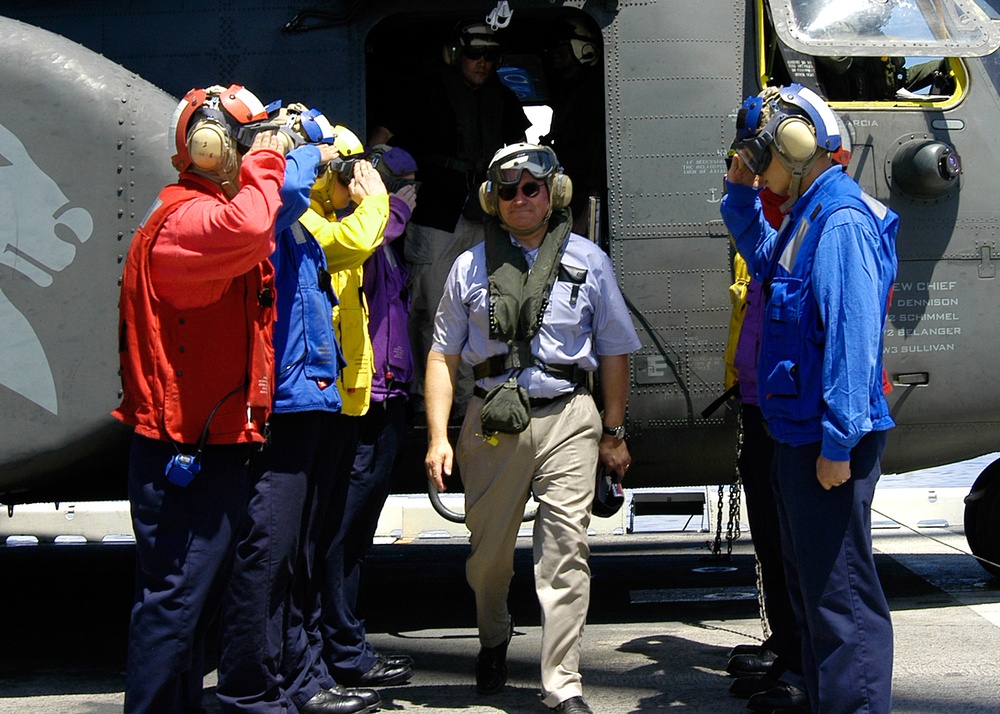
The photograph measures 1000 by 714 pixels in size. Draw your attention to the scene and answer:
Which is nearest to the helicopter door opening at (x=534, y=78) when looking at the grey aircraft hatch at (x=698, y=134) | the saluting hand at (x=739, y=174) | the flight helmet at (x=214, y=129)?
the grey aircraft hatch at (x=698, y=134)

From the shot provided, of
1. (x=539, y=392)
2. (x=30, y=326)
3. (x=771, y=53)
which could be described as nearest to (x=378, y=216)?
(x=539, y=392)

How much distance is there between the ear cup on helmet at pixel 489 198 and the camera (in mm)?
4523

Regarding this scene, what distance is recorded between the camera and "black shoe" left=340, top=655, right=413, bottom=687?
15.2ft

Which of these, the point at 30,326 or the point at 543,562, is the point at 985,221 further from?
the point at 30,326

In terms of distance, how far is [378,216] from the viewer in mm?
4250

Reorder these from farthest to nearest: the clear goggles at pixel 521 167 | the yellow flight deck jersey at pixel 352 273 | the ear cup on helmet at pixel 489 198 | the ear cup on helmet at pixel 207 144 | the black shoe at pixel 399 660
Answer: the black shoe at pixel 399 660 → the ear cup on helmet at pixel 489 198 → the clear goggles at pixel 521 167 → the yellow flight deck jersey at pixel 352 273 → the ear cup on helmet at pixel 207 144

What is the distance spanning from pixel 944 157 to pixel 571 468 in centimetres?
226

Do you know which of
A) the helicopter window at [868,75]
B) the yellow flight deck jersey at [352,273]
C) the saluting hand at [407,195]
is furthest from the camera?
the helicopter window at [868,75]

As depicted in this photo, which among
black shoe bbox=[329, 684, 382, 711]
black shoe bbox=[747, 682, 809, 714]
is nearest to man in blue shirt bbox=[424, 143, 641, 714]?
black shoe bbox=[329, 684, 382, 711]

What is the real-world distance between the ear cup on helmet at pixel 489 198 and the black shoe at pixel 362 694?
5.96 feet

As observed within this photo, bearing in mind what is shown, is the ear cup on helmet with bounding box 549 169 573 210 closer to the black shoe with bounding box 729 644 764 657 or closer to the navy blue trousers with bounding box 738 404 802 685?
the navy blue trousers with bounding box 738 404 802 685

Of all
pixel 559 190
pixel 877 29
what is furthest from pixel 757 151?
pixel 877 29

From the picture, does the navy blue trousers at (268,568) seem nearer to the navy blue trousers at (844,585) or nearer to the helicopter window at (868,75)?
the navy blue trousers at (844,585)

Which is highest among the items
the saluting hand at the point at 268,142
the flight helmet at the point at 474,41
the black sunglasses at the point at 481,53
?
the flight helmet at the point at 474,41
